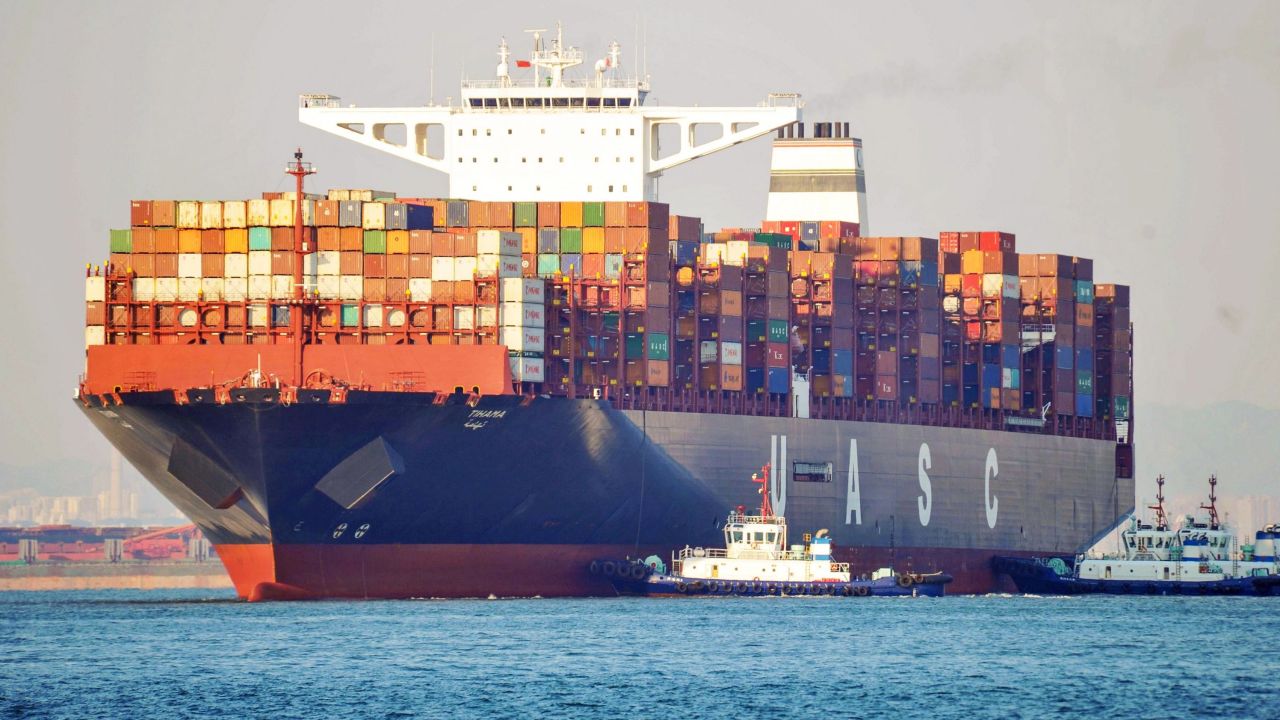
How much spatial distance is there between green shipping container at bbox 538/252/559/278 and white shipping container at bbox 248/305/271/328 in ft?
27.7

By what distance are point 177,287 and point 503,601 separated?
12.3 metres

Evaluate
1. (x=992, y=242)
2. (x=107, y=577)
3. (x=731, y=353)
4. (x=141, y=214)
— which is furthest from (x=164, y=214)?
(x=107, y=577)

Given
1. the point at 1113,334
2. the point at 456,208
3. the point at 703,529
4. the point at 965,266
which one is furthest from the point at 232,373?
the point at 1113,334

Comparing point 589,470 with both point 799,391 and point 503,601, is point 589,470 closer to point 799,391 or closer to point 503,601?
point 503,601

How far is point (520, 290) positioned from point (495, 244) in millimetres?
1473

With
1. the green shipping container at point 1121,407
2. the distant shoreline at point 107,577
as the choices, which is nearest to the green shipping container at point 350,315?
the green shipping container at point 1121,407

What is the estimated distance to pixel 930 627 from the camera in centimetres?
6744

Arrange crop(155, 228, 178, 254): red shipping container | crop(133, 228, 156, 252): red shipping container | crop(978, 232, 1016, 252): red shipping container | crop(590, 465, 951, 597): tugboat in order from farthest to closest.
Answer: crop(978, 232, 1016, 252): red shipping container, crop(590, 465, 951, 597): tugboat, crop(133, 228, 156, 252): red shipping container, crop(155, 228, 178, 254): red shipping container

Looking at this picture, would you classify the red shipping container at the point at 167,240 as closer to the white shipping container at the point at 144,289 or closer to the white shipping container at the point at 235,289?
the white shipping container at the point at 144,289

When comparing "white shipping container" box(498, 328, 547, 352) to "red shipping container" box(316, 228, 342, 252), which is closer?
"white shipping container" box(498, 328, 547, 352)

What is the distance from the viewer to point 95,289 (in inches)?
2938

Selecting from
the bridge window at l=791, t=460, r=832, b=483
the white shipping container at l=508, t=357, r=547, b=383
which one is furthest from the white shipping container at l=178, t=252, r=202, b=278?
the bridge window at l=791, t=460, r=832, b=483

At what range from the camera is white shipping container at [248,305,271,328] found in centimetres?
7269

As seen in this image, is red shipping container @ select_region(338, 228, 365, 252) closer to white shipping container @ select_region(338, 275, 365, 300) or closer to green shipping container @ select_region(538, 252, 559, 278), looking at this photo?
white shipping container @ select_region(338, 275, 365, 300)
